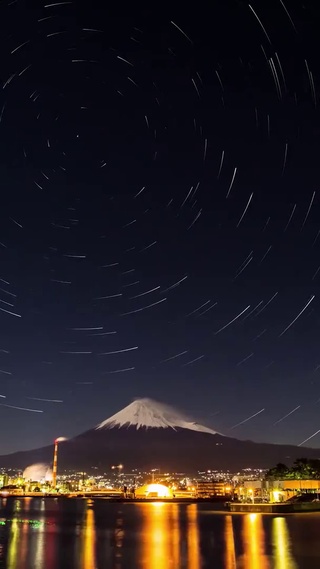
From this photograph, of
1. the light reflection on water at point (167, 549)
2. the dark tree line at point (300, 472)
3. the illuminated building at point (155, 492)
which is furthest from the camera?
the illuminated building at point (155, 492)

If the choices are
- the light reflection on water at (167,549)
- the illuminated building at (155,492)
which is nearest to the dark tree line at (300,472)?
the illuminated building at (155,492)

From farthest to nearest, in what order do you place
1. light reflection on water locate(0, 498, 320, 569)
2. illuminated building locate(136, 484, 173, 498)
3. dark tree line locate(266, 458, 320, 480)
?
illuminated building locate(136, 484, 173, 498) < dark tree line locate(266, 458, 320, 480) < light reflection on water locate(0, 498, 320, 569)

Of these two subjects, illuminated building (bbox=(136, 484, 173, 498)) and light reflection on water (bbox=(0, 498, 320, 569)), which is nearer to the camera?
light reflection on water (bbox=(0, 498, 320, 569))

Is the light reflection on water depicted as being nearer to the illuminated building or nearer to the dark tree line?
the dark tree line

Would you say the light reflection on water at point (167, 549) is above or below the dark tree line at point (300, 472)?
below

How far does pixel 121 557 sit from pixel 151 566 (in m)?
2.79

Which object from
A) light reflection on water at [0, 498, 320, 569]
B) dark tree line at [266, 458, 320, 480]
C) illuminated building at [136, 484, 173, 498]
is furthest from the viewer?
illuminated building at [136, 484, 173, 498]

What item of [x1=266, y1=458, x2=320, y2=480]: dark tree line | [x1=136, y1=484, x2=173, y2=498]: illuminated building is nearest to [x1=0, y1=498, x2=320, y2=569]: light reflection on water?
[x1=266, y1=458, x2=320, y2=480]: dark tree line

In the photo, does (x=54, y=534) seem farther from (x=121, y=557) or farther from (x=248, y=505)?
(x=248, y=505)

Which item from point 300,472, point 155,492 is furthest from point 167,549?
point 155,492

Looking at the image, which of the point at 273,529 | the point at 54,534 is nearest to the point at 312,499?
the point at 273,529

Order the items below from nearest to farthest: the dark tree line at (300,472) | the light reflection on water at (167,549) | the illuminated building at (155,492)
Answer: the light reflection on water at (167,549)
the dark tree line at (300,472)
the illuminated building at (155,492)

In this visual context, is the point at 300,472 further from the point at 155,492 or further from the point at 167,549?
the point at 167,549

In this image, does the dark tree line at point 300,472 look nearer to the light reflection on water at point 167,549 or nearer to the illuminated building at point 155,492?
the illuminated building at point 155,492
